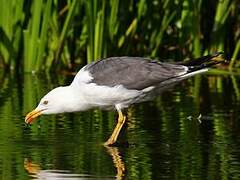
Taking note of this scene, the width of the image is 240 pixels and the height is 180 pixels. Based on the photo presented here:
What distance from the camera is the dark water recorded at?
7484 mm

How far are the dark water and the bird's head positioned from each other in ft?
0.60

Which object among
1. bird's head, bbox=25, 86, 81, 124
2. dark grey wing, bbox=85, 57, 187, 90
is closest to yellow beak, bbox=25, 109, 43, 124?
bird's head, bbox=25, 86, 81, 124

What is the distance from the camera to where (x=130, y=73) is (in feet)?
29.9

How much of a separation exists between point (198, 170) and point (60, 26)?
24.2 ft

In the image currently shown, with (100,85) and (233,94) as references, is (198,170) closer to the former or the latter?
(100,85)

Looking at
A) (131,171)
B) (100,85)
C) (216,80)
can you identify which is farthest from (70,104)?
(216,80)

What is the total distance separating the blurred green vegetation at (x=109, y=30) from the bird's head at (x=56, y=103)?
399 cm

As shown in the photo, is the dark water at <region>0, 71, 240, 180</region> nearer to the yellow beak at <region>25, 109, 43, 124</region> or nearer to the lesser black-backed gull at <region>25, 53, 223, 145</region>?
the yellow beak at <region>25, 109, 43, 124</region>

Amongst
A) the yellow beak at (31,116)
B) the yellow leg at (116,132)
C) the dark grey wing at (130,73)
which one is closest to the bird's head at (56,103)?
the yellow beak at (31,116)

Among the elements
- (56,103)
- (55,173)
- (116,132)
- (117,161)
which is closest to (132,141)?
(116,132)

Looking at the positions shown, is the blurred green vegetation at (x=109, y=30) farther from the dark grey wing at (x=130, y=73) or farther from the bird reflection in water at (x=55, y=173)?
the bird reflection in water at (x=55, y=173)

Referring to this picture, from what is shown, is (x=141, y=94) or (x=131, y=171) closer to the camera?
(x=131, y=171)

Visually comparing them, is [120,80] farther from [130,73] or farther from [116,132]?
[116,132]

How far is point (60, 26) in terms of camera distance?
14586 millimetres
